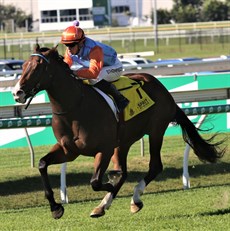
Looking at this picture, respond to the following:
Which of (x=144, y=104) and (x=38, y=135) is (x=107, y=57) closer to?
(x=144, y=104)

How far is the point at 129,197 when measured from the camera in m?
9.23

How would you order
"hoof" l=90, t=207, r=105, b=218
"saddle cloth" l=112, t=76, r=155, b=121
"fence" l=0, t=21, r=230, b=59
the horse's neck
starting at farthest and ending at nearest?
"fence" l=0, t=21, r=230, b=59 < "saddle cloth" l=112, t=76, r=155, b=121 < "hoof" l=90, t=207, r=105, b=218 < the horse's neck

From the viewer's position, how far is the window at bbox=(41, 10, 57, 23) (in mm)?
48812

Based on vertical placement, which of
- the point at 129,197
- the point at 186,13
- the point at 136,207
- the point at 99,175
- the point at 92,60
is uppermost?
the point at 186,13

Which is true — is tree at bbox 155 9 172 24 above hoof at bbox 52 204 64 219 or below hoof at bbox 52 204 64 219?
above

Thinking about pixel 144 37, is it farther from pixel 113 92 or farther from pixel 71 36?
pixel 71 36

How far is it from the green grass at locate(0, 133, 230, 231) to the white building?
2725cm

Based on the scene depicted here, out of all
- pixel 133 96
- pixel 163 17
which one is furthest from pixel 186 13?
pixel 133 96

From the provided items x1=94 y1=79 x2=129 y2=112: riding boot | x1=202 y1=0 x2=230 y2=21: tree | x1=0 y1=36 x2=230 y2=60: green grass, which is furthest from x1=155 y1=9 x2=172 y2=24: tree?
x1=94 y1=79 x2=129 y2=112: riding boot

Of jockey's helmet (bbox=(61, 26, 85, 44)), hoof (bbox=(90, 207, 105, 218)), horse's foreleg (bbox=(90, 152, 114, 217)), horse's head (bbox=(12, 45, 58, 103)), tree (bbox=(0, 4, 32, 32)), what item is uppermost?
tree (bbox=(0, 4, 32, 32))

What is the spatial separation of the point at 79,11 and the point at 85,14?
2.27 metres

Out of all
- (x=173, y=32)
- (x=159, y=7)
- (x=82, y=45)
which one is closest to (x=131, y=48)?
(x=173, y=32)

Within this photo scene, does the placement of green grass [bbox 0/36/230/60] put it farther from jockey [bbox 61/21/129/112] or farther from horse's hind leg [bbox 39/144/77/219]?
horse's hind leg [bbox 39/144/77/219]

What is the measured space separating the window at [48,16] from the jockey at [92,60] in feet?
134
